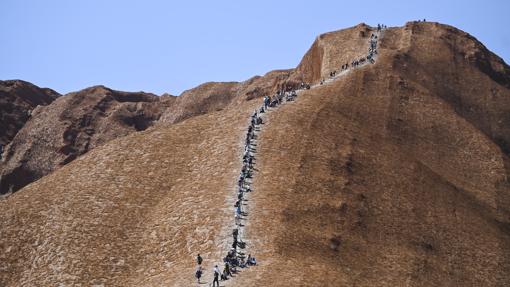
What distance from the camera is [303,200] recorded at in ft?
230

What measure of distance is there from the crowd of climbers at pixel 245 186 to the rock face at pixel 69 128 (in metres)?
50.3

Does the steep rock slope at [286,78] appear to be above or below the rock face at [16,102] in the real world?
above

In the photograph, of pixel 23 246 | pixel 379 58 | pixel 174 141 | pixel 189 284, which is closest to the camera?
pixel 189 284

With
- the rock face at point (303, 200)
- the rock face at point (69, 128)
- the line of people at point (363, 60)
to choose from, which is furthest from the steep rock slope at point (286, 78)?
the rock face at point (303, 200)

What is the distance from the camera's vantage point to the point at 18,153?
143750 millimetres

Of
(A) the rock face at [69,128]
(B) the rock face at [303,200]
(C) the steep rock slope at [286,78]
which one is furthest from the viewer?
(A) the rock face at [69,128]

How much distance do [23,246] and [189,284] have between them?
22.2m

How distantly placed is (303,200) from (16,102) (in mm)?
110878

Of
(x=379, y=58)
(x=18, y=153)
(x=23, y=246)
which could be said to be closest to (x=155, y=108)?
(x=18, y=153)

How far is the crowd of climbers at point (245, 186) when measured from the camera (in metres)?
56.1

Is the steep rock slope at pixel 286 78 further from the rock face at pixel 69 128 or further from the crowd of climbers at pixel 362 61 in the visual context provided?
the rock face at pixel 69 128

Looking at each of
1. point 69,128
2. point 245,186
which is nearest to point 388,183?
point 245,186

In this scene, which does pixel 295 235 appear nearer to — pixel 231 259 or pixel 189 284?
pixel 231 259

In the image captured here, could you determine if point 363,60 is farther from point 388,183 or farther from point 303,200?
point 303,200
